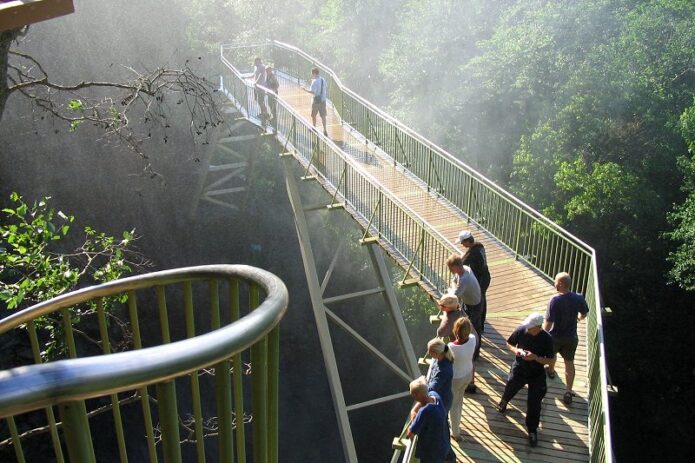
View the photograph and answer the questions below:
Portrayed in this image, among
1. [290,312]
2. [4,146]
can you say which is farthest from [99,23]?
[290,312]

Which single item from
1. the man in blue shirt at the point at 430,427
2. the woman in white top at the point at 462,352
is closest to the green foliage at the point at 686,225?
the woman in white top at the point at 462,352

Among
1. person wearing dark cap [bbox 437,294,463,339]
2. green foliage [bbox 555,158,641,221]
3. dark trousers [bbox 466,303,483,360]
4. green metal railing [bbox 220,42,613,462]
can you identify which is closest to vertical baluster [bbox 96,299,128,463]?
person wearing dark cap [bbox 437,294,463,339]

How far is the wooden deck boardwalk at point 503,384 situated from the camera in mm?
6660

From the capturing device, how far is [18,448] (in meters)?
1.88

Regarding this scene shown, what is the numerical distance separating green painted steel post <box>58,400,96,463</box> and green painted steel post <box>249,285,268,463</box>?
1.30 feet

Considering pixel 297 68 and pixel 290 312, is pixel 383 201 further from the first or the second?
pixel 290 312

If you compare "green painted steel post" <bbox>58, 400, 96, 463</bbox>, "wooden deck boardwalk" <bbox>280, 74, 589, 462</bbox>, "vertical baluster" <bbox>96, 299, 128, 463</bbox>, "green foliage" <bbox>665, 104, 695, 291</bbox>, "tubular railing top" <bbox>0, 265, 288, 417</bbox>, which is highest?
"tubular railing top" <bbox>0, 265, 288, 417</bbox>

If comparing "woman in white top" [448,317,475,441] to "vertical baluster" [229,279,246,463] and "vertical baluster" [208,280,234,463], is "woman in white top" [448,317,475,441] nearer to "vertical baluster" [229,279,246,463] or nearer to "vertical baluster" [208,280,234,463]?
"vertical baluster" [229,279,246,463]

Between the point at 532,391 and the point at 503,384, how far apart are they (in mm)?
1150

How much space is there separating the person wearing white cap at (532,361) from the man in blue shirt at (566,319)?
0.63 metres

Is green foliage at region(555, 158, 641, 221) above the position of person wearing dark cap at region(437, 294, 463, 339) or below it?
below

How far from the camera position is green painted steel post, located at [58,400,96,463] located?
117 centimetres

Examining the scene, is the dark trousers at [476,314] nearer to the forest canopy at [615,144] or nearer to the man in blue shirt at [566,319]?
the man in blue shirt at [566,319]

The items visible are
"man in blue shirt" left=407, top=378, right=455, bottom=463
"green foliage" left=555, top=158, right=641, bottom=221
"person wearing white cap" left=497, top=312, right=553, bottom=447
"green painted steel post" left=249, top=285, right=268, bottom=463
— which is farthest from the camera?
"green foliage" left=555, top=158, right=641, bottom=221
